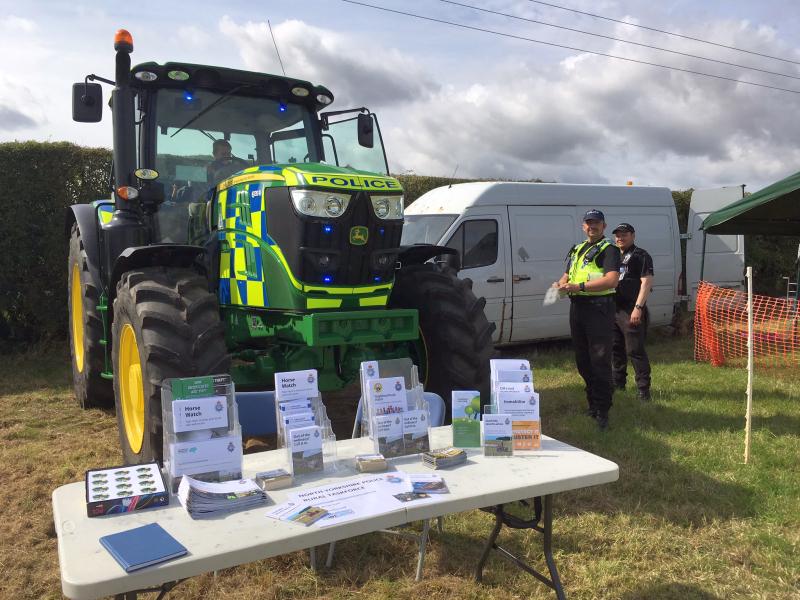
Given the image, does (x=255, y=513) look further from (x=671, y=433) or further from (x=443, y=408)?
(x=671, y=433)

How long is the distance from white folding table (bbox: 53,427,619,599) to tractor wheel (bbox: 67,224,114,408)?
3.11 m

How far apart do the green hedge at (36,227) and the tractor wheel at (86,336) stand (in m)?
2.08

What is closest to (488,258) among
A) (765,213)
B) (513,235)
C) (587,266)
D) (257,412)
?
(513,235)

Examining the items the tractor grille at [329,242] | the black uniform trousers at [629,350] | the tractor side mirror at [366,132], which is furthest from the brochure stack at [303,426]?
the black uniform trousers at [629,350]

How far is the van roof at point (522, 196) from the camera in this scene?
26.1 feet

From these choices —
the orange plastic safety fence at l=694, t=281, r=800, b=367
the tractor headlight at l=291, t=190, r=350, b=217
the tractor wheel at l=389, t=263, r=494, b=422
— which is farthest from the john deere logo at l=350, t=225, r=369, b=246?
the orange plastic safety fence at l=694, t=281, r=800, b=367

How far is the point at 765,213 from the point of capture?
7629 millimetres

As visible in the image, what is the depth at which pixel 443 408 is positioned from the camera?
3236mm

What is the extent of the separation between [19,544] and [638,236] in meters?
8.02

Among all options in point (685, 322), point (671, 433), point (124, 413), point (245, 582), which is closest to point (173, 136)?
point (124, 413)

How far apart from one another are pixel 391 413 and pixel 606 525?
1633mm

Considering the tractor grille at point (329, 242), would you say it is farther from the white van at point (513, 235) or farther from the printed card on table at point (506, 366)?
the white van at point (513, 235)

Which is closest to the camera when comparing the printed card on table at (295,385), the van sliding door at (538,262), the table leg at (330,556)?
the printed card on table at (295,385)

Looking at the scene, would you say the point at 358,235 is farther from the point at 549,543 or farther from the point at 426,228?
the point at 426,228
